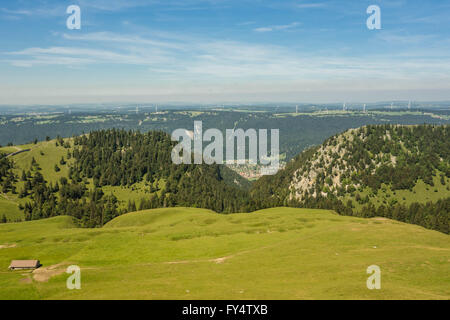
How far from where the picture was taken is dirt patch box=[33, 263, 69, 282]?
69.1 m

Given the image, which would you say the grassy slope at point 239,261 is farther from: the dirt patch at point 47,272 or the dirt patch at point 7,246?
the dirt patch at point 7,246

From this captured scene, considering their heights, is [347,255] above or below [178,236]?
above

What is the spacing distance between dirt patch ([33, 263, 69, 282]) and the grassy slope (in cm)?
182

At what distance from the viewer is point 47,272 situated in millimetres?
73125

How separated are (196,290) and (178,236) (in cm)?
5777

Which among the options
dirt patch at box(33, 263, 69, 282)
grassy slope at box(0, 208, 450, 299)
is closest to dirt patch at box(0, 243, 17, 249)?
grassy slope at box(0, 208, 450, 299)

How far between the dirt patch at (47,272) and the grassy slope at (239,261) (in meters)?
1.82

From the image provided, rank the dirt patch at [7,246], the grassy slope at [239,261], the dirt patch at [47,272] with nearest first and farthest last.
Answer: the grassy slope at [239,261] → the dirt patch at [47,272] → the dirt patch at [7,246]


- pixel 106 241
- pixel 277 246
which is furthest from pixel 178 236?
pixel 277 246

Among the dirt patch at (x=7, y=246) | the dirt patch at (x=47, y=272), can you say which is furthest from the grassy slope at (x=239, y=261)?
the dirt patch at (x=7, y=246)

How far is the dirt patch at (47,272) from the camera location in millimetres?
69125
